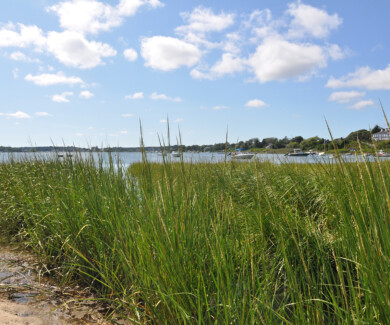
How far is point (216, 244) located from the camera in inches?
57.7

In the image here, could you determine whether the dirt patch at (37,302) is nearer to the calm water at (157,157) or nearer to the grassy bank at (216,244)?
the grassy bank at (216,244)

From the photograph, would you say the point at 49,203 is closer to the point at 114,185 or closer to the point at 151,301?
the point at 114,185

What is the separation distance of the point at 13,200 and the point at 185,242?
12.3ft

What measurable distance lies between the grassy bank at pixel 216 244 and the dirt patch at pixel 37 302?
0.51ft

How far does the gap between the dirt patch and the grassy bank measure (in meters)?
0.15

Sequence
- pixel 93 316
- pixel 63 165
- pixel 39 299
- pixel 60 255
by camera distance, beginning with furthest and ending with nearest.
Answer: pixel 63 165
pixel 60 255
pixel 39 299
pixel 93 316

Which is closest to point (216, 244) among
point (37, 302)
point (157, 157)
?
point (157, 157)

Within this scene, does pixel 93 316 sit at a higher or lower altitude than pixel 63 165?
lower

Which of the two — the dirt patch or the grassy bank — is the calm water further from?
the dirt patch

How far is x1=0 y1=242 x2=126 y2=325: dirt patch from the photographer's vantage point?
6.95 feet

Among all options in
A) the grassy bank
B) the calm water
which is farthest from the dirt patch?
the calm water

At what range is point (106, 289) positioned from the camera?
243 cm

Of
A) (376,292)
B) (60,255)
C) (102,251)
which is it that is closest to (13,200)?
(60,255)

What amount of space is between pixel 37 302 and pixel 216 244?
1854 millimetres
